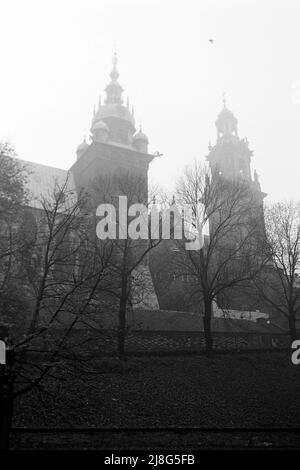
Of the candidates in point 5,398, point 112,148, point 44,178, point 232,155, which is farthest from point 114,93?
point 5,398

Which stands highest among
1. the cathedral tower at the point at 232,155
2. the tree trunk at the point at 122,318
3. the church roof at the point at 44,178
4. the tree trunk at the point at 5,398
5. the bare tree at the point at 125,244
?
the cathedral tower at the point at 232,155

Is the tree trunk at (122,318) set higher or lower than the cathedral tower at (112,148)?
lower

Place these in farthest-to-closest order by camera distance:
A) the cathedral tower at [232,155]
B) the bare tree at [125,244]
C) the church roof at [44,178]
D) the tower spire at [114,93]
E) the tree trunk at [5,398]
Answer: the cathedral tower at [232,155], the tower spire at [114,93], the church roof at [44,178], the bare tree at [125,244], the tree trunk at [5,398]

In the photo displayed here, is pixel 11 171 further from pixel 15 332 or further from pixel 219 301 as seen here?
pixel 219 301

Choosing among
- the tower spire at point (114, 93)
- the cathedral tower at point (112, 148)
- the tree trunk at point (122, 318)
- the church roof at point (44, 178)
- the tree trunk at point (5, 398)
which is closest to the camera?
the tree trunk at point (5, 398)

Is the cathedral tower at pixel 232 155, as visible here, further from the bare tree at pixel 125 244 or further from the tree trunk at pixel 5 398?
the tree trunk at pixel 5 398

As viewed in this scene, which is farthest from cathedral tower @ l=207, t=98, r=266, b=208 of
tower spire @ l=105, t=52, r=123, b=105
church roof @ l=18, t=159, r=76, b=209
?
church roof @ l=18, t=159, r=76, b=209

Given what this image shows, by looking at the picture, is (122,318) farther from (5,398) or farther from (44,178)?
(44,178)

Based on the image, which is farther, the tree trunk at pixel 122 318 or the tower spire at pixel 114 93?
the tower spire at pixel 114 93

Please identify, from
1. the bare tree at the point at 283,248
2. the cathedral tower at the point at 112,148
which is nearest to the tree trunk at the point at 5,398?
the bare tree at the point at 283,248

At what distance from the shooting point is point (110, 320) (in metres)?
23.5

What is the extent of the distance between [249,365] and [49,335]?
12.3m

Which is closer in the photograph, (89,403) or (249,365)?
(89,403)
